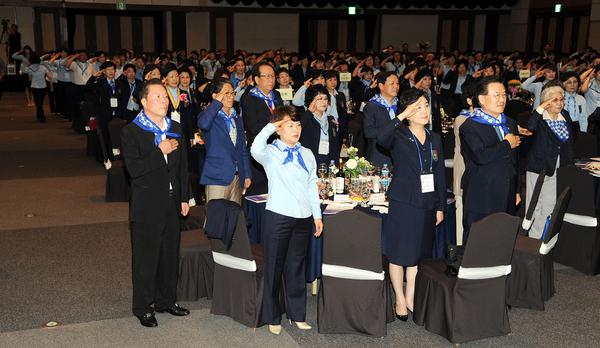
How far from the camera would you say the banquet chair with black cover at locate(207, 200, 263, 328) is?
4.38 m

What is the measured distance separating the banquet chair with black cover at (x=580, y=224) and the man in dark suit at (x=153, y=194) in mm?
3252

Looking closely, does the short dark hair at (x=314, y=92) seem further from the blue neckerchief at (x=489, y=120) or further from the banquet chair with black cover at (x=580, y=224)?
the banquet chair with black cover at (x=580, y=224)

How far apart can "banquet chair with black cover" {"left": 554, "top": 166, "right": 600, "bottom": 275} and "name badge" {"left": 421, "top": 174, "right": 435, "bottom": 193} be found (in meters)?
1.83

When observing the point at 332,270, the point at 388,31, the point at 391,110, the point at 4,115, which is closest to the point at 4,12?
the point at 4,115

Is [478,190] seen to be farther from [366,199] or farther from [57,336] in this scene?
[57,336]

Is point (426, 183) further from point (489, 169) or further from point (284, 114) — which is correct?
point (284, 114)

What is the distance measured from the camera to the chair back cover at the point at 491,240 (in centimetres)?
405

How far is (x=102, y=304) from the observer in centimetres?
493

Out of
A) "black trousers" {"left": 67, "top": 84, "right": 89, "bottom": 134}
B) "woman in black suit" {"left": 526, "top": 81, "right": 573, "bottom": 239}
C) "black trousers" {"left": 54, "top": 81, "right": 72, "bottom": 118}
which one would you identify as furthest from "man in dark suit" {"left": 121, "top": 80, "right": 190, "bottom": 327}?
"black trousers" {"left": 54, "top": 81, "right": 72, "bottom": 118}

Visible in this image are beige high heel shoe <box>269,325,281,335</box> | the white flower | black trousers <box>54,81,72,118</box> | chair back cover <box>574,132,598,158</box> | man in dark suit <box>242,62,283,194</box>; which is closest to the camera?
beige high heel shoe <box>269,325,281,335</box>

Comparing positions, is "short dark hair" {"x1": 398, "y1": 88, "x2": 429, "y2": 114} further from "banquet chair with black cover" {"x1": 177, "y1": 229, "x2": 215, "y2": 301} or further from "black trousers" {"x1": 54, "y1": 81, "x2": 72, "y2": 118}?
"black trousers" {"x1": 54, "y1": 81, "x2": 72, "y2": 118}

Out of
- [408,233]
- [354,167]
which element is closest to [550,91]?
[354,167]

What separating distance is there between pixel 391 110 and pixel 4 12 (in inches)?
753

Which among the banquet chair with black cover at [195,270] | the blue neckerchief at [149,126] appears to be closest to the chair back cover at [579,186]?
the banquet chair with black cover at [195,270]
